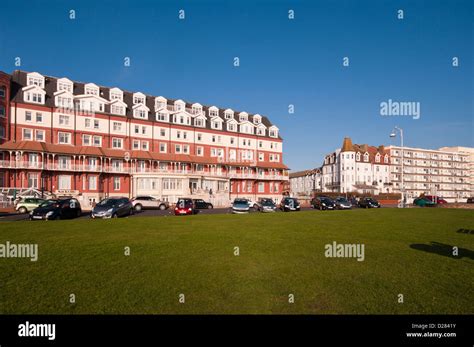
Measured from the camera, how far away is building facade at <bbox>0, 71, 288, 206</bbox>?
41.8 m

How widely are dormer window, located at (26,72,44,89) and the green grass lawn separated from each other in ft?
146

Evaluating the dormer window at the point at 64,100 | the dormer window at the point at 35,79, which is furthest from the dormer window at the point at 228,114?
the dormer window at the point at 35,79

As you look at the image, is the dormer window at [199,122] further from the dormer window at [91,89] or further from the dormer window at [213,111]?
the dormer window at [91,89]

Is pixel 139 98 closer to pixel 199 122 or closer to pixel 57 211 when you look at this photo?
pixel 199 122

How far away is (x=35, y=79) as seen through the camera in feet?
149

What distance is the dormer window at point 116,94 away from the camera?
51.6 meters

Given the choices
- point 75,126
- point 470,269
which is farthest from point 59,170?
point 470,269

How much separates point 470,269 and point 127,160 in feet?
155

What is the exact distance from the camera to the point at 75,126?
1799 inches

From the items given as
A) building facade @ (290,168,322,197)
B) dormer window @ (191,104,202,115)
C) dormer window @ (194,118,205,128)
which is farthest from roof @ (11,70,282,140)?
building facade @ (290,168,322,197)

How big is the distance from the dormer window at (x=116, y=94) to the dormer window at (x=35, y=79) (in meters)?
10.3
